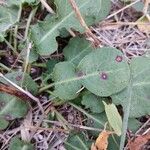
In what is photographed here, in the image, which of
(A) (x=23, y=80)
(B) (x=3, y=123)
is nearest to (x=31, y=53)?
(A) (x=23, y=80)

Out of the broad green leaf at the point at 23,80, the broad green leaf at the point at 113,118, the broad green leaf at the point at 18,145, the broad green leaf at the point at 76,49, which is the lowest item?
the broad green leaf at the point at 113,118

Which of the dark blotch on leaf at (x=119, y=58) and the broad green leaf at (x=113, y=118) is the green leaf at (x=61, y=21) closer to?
the dark blotch on leaf at (x=119, y=58)

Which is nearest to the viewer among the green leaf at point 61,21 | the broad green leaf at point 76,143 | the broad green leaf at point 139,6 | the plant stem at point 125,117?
the plant stem at point 125,117

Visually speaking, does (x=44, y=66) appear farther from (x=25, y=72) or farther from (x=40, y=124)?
(x=40, y=124)

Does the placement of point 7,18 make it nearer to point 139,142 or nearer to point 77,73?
point 77,73

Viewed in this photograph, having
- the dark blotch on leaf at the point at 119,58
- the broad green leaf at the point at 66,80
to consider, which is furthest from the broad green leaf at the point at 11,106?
the dark blotch on leaf at the point at 119,58

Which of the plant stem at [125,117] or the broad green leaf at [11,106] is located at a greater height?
the broad green leaf at [11,106]

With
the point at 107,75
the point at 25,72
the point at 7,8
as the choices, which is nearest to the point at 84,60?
the point at 107,75
